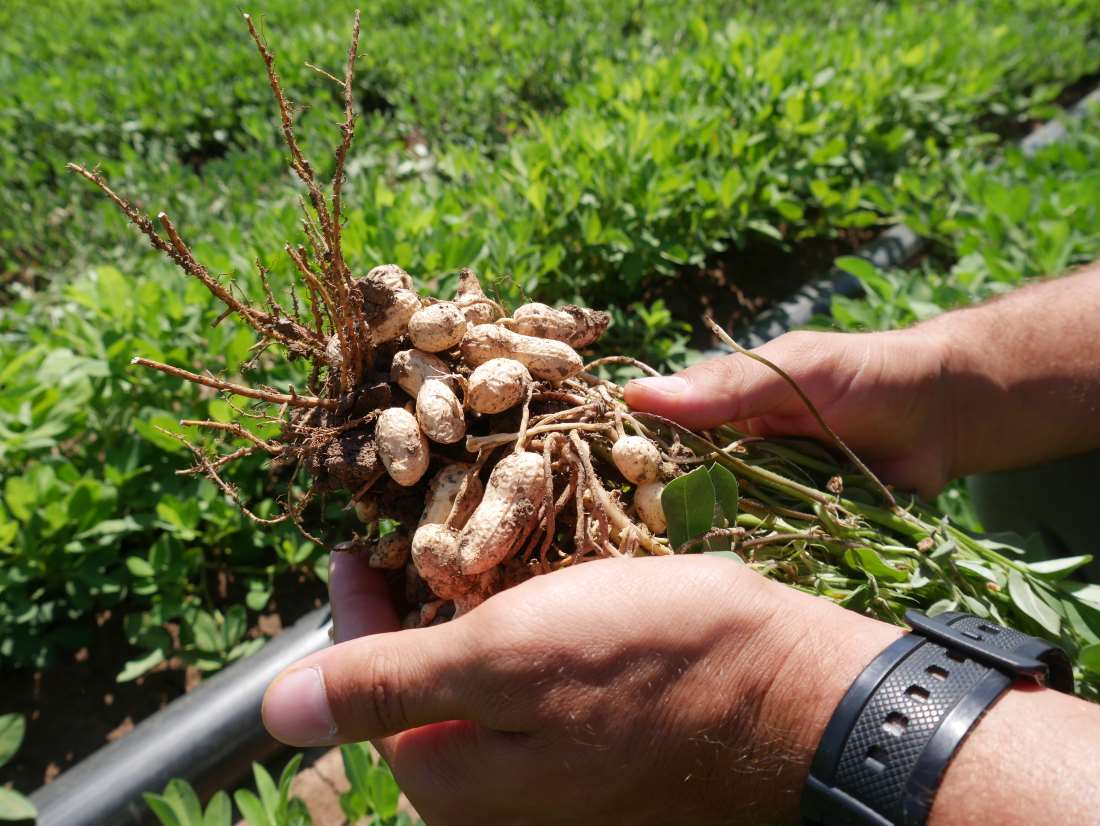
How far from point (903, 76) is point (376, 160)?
9.28 feet

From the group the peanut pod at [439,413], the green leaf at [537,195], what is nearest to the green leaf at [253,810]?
the peanut pod at [439,413]

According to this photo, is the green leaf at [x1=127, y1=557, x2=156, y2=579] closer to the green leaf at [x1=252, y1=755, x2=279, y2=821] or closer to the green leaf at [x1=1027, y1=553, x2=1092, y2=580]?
the green leaf at [x1=252, y1=755, x2=279, y2=821]

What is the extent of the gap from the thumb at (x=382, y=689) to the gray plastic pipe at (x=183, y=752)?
1042mm

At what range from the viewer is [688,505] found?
1.29 metres

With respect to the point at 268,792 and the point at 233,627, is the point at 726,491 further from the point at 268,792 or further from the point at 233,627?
the point at 233,627

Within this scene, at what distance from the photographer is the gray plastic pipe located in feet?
6.05

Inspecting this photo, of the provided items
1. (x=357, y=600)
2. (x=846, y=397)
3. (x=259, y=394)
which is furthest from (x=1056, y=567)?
(x=259, y=394)

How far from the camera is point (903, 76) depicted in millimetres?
4020

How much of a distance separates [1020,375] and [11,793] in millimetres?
2580

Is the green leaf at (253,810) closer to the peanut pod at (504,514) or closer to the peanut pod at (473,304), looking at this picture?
the peanut pod at (504,514)

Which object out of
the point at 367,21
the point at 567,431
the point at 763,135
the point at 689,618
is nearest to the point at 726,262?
the point at 763,135

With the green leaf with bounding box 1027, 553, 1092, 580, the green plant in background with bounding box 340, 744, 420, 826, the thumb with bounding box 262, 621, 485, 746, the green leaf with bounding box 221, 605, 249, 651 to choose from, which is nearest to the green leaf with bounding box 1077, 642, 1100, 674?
the green leaf with bounding box 1027, 553, 1092, 580

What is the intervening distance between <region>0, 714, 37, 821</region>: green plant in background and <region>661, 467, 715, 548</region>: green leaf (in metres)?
1.61

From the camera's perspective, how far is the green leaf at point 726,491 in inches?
51.6
